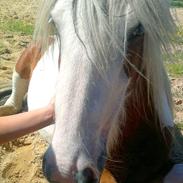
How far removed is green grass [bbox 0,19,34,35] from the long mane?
3.77m

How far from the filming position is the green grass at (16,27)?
5618mm

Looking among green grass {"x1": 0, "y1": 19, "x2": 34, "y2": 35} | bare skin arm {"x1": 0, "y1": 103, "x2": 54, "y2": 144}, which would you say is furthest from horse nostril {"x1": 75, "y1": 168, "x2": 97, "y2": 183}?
green grass {"x1": 0, "y1": 19, "x2": 34, "y2": 35}

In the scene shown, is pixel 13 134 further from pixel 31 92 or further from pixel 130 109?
pixel 31 92

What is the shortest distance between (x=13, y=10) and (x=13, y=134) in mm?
5313

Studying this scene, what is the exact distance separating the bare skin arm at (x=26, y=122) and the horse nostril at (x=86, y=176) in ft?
0.91

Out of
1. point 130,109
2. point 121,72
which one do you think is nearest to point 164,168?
point 130,109

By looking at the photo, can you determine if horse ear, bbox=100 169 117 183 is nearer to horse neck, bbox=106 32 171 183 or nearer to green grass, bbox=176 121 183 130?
horse neck, bbox=106 32 171 183

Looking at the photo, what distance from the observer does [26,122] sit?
6.22ft

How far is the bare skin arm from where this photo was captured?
1848 mm

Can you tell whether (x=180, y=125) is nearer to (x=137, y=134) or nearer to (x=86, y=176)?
(x=137, y=134)

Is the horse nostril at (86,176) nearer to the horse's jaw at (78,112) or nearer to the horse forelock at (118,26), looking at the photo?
the horse's jaw at (78,112)

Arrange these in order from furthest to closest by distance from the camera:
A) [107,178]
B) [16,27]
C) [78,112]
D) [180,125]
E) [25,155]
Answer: [16,27]
[180,125]
[25,155]
[107,178]
[78,112]

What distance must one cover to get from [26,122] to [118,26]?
1.73 feet

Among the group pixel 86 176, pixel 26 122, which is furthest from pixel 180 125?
pixel 86 176
